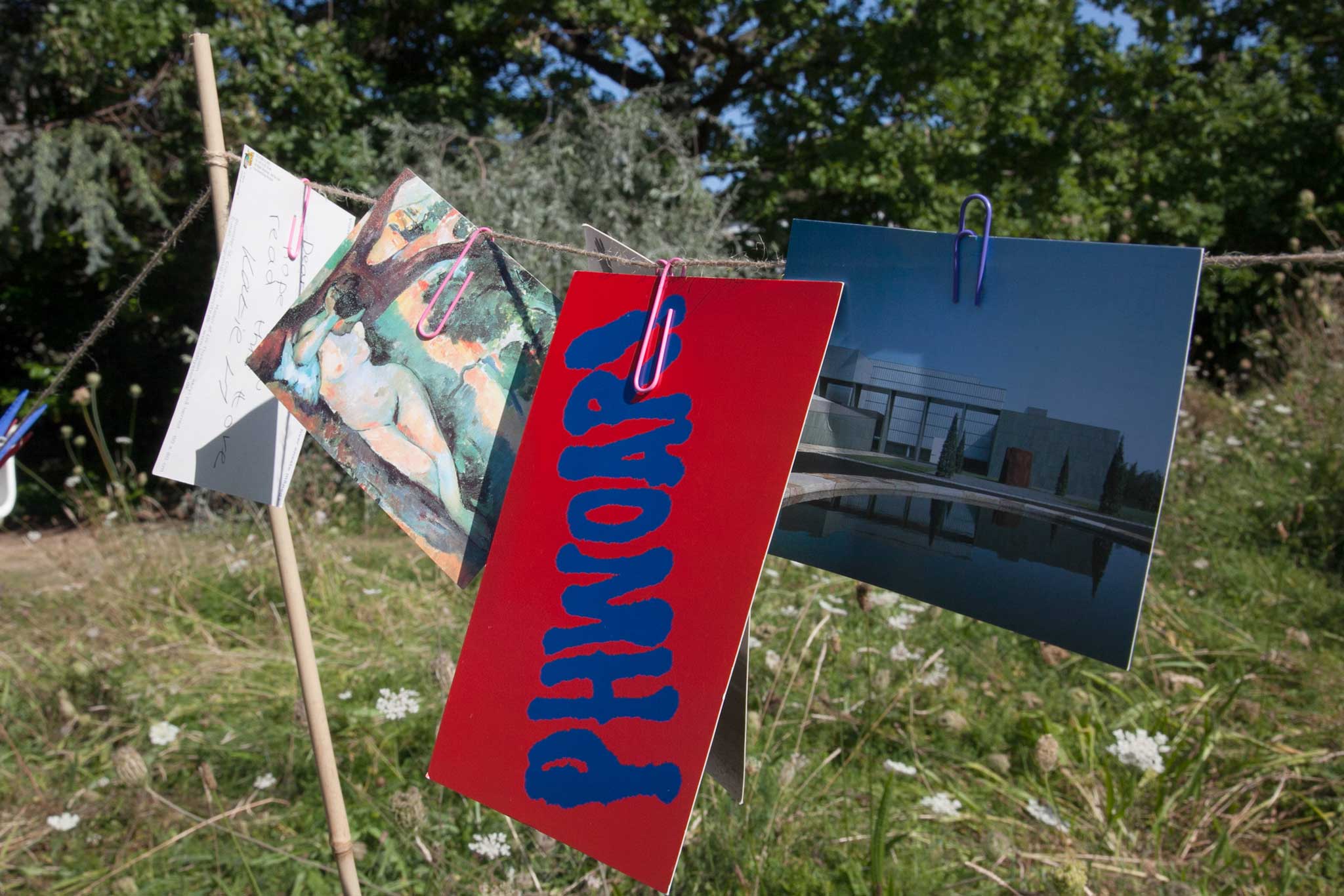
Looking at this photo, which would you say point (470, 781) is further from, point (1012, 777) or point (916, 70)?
point (916, 70)

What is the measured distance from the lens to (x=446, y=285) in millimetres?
1039

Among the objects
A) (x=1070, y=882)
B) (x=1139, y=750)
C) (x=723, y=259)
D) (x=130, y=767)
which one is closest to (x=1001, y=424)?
(x=723, y=259)

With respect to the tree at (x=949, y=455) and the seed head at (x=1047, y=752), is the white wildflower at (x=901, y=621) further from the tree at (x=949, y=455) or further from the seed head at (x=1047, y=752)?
the tree at (x=949, y=455)

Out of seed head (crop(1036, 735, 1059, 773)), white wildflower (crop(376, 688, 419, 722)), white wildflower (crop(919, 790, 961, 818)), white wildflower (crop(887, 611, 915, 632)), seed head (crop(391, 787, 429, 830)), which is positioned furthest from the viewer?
white wildflower (crop(887, 611, 915, 632))

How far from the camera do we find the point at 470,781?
0.96 metres

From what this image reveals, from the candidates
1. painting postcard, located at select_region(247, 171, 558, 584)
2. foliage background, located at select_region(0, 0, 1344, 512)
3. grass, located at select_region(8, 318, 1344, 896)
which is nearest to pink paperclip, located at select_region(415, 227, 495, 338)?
painting postcard, located at select_region(247, 171, 558, 584)

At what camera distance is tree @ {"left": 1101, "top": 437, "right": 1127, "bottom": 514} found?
2.77 feet

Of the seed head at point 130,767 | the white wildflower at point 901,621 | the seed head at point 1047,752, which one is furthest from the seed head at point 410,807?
the white wildflower at point 901,621

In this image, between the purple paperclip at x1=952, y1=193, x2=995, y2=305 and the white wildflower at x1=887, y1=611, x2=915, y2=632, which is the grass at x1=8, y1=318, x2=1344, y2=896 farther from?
the purple paperclip at x1=952, y1=193, x2=995, y2=305

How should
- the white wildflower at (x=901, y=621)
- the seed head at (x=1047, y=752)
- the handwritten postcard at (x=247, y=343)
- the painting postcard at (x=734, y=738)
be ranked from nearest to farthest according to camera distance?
the painting postcard at (x=734, y=738) < the handwritten postcard at (x=247, y=343) < the seed head at (x=1047, y=752) < the white wildflower at (x=901, y=621)

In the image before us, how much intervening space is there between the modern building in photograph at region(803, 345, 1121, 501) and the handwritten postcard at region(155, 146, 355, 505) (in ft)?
2.26

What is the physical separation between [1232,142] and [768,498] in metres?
7.27

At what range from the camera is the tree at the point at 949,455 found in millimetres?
937

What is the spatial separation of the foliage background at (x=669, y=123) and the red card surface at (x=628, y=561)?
3974 mm
